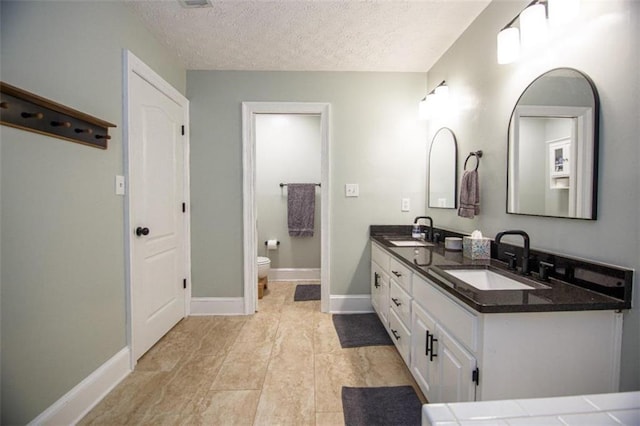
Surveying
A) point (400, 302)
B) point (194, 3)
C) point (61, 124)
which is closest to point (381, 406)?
point (400, 302)

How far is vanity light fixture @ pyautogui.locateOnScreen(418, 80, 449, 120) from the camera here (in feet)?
7.33

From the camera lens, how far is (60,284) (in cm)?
129

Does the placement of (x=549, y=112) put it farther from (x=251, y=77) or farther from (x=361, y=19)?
(x=251, y=77)

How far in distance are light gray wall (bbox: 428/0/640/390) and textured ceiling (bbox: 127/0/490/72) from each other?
0.43 meters

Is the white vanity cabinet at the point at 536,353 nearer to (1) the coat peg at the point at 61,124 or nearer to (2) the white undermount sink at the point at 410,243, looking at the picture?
(2) the white undermount sink at the point at 410,243

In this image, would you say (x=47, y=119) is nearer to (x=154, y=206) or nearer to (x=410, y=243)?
(x=154, y=206)

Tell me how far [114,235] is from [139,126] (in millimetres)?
781

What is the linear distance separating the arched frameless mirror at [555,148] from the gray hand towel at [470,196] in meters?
0.26

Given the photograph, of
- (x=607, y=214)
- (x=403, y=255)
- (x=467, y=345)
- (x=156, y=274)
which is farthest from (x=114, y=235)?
A: (x=607, y=214)

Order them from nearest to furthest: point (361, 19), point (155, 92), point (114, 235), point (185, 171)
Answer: point (114, 235), point (361, 19), point (155, 92), point (185, 171)

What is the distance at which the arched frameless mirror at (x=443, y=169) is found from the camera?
2.22 metres

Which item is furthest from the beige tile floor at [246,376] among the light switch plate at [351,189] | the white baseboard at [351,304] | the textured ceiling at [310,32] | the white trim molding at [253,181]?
the textured ceiling at [310,32]

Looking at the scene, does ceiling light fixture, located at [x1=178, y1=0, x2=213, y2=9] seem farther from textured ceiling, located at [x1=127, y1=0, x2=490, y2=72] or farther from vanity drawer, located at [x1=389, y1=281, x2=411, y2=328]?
vanity drawer, located at [x1=389, y1=281, x2=411, y2=328]

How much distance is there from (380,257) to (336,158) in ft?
3.41
